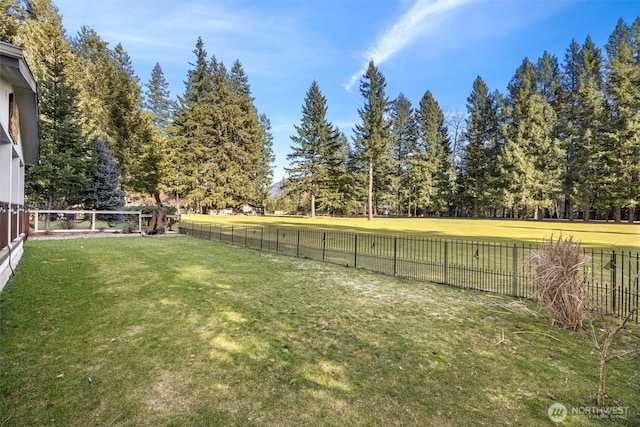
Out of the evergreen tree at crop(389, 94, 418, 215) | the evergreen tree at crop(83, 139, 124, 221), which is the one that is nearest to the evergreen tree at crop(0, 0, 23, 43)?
the evergreen tree at crop(83, 139, 124, 221)

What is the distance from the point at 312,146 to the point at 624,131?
38540 millimetres

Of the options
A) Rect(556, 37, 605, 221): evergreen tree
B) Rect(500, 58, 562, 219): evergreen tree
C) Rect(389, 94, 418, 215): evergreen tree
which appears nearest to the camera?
Rect(556, 37, 605, 221): evergreen tree

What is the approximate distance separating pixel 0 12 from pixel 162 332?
3367 centimetres

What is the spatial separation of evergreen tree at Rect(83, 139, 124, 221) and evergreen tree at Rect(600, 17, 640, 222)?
48829 mm

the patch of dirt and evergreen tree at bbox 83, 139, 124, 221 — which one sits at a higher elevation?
evergreen tree at bbox 83, 139, 124, 221

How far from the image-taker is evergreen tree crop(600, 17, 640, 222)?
33.0 meters

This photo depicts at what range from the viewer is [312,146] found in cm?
4947

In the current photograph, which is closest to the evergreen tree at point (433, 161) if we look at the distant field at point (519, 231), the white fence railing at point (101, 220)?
the distant field at point (519, 231)

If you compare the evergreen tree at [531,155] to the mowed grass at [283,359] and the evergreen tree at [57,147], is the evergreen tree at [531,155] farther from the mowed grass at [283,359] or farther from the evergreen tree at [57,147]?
the evergreen tree at [57,147]

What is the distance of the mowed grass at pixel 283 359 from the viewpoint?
2861mm

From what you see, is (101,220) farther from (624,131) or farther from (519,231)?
(624,131)

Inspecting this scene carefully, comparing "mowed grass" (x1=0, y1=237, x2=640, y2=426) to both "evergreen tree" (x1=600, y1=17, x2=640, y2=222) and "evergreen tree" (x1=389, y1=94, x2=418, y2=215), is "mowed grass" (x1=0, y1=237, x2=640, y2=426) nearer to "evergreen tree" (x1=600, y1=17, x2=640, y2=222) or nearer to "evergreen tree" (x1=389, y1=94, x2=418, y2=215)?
"evergreen tree" (x1=600, y1=17, x2=640, y2=222)

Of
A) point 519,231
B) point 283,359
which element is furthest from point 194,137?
point 283,359

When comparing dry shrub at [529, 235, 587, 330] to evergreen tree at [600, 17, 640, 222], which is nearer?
dry shrub at [529, 235, 587, 330]
